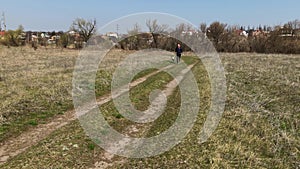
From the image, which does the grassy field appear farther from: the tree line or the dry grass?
the tree line

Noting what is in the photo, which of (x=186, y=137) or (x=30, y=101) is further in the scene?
(x=30, y=101)

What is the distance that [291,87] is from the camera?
1480 cm

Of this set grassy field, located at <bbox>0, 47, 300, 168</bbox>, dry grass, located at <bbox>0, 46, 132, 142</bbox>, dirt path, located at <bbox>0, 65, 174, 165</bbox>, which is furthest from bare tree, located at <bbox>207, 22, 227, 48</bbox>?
dirt path, located at <bbox>0, 65, 174, 165</bbox>

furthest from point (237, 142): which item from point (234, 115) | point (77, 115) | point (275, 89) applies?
point (275, 89)

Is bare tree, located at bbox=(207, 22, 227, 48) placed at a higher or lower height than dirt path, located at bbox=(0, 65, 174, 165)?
higher

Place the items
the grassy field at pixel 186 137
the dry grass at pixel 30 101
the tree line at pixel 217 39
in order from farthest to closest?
1. the tree line at pixel 217 39
2. the dry grass at pixel 30 101
3. the grassy field at pixel 186 137

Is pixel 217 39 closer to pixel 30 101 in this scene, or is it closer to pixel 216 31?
pixel 216 31

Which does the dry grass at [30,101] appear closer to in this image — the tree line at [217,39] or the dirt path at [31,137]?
the dirt path at [31,137]

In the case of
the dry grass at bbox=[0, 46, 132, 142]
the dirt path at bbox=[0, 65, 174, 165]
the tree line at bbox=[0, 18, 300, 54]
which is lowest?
the dirt path at bbox=[0, 65, 174, 165]

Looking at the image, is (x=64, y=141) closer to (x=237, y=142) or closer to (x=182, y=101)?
(x=237, y=142)

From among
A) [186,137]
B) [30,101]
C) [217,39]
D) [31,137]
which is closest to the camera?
[31,137]

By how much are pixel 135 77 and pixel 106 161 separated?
1278 cm

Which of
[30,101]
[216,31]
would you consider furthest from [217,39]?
[30,101]

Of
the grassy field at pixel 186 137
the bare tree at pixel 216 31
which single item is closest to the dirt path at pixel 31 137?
the grassy field at pixel 186 137
